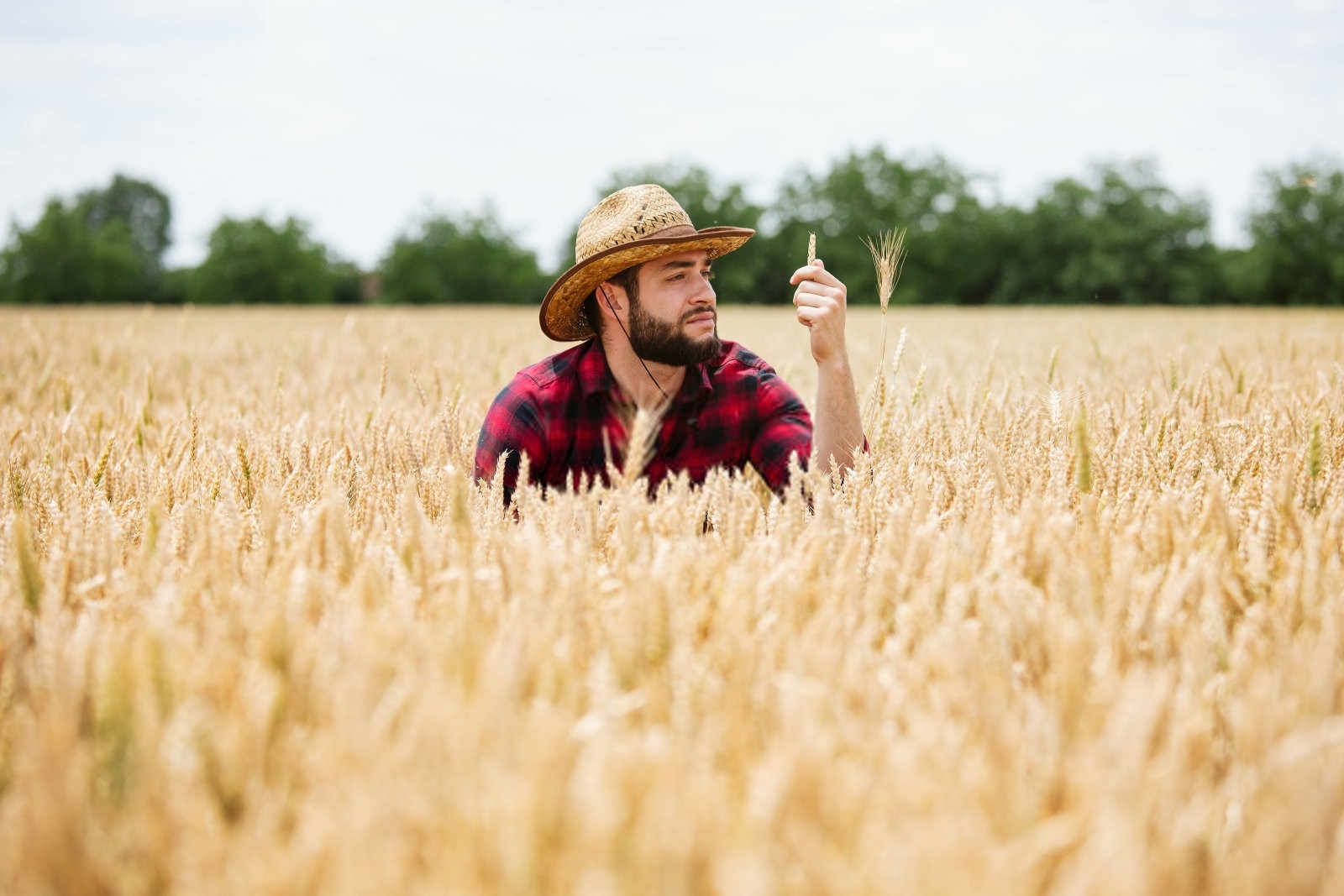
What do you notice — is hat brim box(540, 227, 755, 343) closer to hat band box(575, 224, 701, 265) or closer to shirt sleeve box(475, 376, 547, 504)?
hat band box(575, 224, 701, 265)

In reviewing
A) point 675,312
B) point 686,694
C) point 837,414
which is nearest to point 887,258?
point 837,414

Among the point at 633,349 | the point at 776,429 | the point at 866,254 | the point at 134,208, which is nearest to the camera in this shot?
the point at 633,349

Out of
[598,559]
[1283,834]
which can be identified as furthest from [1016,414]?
[1283,834]

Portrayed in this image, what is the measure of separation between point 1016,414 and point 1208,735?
151 cm

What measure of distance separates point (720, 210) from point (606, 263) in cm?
4813

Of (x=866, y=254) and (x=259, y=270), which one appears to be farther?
(x=259, y=270)

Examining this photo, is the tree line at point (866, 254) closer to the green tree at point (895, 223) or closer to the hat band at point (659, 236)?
the green tree at point (895, 223)

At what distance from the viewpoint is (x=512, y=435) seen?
2492 mm

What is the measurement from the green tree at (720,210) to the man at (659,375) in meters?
39.7

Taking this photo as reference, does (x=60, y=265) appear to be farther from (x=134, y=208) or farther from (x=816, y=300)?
(x=816, y=300)

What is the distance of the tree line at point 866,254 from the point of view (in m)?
40.6

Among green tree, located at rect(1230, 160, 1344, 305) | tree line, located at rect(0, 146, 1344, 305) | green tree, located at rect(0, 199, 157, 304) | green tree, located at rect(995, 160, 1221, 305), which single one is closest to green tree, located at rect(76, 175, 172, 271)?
tree line, located at rect(0, 146, 1344, 305)

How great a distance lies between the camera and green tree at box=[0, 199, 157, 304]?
4528cm

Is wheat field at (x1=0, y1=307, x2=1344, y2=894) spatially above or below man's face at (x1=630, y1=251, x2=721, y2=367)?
below
